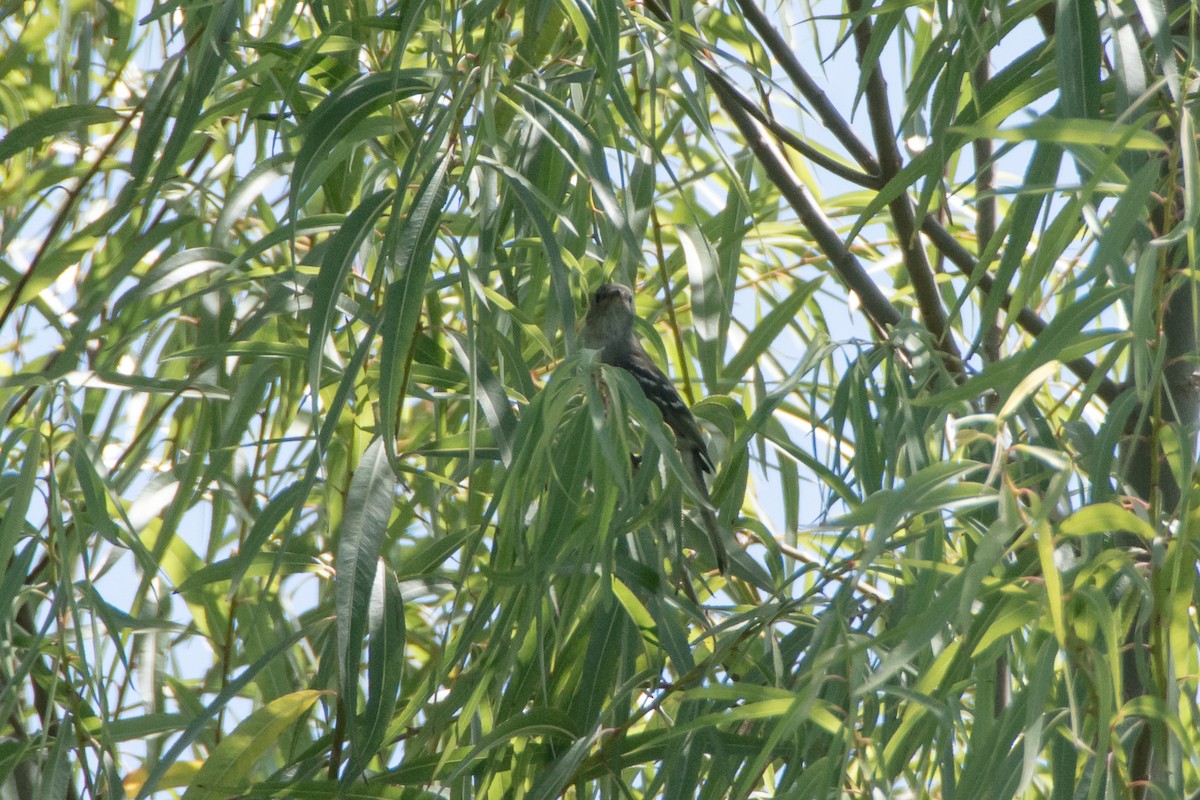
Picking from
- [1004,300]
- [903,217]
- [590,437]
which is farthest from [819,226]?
[590,437]

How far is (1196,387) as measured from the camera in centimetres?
176

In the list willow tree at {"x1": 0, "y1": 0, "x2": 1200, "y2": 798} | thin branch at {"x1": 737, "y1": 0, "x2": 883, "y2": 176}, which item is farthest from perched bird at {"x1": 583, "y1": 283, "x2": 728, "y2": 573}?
thin branch at {"x1": 737, "y1": 0, "x2": 883, "y2": 176}

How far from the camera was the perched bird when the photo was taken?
5.62 ft

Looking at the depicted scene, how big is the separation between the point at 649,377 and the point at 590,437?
2.46 ft

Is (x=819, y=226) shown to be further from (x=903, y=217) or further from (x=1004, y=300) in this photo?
(x=1004, y=300)

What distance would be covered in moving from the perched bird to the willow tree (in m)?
0.05

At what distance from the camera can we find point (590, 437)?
4.37 ft

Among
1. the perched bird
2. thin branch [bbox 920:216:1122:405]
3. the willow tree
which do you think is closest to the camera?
the willow tree

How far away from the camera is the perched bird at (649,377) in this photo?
5.62 feet

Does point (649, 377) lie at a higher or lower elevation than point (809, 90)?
lower

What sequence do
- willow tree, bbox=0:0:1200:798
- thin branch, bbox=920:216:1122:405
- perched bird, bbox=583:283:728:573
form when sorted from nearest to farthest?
willow tree, bbox=0:0:1200:798
perched bird, bbox=583:283:728:573
thin branch, bbox=920:216:1122:405

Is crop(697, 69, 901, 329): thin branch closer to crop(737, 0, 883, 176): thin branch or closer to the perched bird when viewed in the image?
crop(737, 0, 883, 176): thin branch

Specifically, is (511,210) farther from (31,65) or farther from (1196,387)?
(31,65)

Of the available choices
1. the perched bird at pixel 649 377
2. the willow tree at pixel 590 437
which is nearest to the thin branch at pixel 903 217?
the willow tree at pixel 590 437
